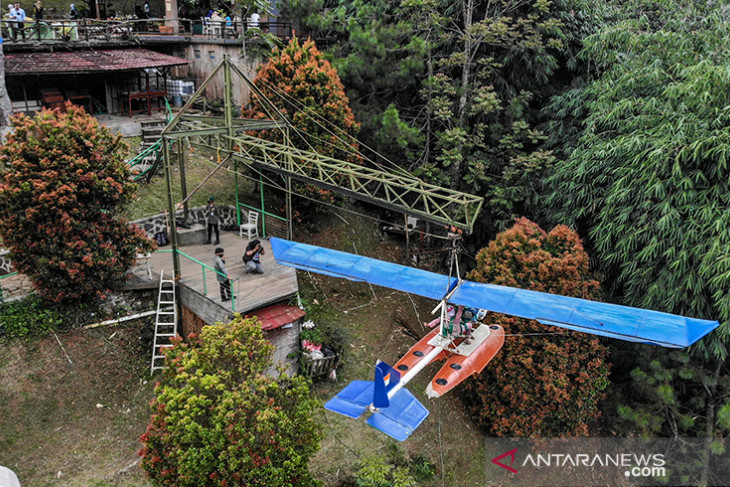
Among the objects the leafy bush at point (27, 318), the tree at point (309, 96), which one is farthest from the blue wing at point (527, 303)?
the tree at point (309, 96)

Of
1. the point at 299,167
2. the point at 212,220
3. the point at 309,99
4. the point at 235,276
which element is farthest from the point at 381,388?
the point at 309,99

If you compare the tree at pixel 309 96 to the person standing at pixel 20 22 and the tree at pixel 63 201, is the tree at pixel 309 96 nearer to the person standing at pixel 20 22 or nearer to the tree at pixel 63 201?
the tree at pixel 63 201

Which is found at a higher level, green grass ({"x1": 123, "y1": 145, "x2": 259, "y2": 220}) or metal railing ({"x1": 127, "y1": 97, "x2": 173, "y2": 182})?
metal railing ({"x1": 127, "y1": 97, "x2": 173, "y2": 182})

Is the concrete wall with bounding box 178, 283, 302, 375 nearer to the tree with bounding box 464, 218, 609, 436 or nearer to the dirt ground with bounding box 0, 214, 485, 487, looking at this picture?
the dirt ground with bounding box 0, 214, 485, 487

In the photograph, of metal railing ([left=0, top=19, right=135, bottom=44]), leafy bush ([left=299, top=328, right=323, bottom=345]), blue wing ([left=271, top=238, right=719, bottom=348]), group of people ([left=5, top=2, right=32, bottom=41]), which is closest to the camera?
blue wing ([left=271, top=238, right=719, bottom=348])

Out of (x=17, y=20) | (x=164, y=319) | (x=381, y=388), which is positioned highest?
(x=17, y=20)

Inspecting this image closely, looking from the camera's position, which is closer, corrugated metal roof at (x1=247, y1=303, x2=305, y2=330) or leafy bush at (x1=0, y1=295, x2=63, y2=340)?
leafy bush at (x1=0, y1=295, x2=63, y2=340)

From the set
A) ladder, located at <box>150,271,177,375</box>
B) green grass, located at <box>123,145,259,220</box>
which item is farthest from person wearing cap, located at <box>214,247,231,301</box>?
green grass, located at <box>123,145,259,220</box>

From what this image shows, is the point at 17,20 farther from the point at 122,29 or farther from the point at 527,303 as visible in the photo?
the point at 527,303
